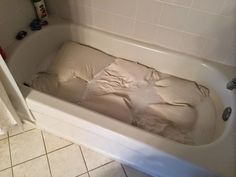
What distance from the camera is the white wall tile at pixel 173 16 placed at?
1245mm

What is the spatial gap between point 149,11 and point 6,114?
100 centimetres

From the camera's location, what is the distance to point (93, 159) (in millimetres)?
1394

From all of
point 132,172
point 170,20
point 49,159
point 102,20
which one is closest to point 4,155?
point 49,159

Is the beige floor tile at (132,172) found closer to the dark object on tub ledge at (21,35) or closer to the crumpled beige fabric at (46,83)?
the crumpled beige fabric at (46,83)

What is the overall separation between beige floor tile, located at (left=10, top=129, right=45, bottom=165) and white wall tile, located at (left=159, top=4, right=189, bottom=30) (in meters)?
1.06

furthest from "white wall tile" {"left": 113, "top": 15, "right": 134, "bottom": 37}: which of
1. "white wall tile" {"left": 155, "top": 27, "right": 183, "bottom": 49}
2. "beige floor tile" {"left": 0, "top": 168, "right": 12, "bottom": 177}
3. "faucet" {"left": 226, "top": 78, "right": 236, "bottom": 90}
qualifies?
"beige floor tile" {"left": 0, "top": 168, "right": 12, "bottom": 177}

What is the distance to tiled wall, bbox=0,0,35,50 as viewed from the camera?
1246 millimetres

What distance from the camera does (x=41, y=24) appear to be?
4.84 feet

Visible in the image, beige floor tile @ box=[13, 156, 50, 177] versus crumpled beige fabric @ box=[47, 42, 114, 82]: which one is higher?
crumpled beige fabric @ box=[47, 42, 114, 82]

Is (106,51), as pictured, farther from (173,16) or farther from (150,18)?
(173,16)

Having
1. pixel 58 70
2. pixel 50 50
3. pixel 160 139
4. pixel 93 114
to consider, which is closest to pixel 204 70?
pixel 160 139

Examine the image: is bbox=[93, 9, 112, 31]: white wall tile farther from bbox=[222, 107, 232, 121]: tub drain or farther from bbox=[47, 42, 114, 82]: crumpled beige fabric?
bbox=[222, 107, 232, 121]: tub drain

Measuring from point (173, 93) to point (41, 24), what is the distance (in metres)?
0.96

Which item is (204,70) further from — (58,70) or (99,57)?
(58,70)
